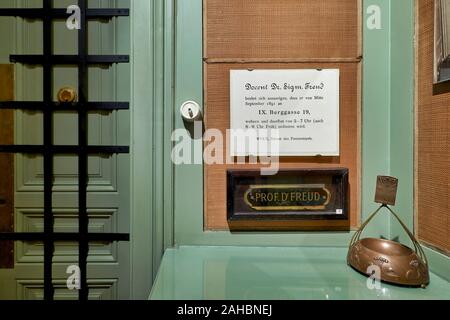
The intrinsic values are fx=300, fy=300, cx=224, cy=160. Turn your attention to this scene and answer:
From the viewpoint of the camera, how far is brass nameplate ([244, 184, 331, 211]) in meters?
1.14

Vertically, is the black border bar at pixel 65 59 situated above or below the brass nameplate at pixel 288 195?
above

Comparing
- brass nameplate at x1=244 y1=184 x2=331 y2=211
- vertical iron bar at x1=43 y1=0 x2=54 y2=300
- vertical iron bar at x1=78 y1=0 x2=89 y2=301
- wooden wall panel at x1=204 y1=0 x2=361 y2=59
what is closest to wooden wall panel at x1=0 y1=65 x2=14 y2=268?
vertical iron bar at x1=43 y1=0 x2=54 y2=300

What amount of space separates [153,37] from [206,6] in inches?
9.3

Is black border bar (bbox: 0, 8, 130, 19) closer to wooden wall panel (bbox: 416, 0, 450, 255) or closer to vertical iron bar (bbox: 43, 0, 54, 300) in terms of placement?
vertical iron bar (bbox: 43, 0, 54, 300)

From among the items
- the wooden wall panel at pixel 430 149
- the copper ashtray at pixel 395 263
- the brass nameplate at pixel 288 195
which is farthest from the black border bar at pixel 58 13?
the copper ashtray at pixel 395 263

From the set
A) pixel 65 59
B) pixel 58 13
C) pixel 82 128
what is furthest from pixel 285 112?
pixel 58 13

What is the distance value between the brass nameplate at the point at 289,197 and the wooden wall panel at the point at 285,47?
86mm

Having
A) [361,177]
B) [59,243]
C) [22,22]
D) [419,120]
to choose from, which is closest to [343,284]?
[361,177]

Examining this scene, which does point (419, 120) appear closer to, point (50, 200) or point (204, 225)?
point (204, 225)

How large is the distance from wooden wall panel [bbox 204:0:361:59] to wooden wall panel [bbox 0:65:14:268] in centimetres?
92

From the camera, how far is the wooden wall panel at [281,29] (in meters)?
1.15

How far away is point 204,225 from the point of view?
1.16 metres

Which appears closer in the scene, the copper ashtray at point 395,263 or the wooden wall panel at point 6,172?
the copper ashtray at point 395,263

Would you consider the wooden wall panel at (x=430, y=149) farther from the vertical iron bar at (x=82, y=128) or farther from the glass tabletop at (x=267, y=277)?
the vertical iron bar at (x=82, y=128)
